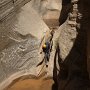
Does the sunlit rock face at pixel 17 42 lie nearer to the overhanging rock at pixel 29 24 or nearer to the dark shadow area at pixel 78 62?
the overhanging rock at pixel 29 24

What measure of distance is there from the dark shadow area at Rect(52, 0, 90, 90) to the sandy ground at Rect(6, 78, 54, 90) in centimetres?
265

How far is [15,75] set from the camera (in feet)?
33.6

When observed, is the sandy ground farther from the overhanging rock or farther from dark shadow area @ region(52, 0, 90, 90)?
dark shadow area @ region(52, 0, 90, 90)

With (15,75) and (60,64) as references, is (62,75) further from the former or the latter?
(15,75)

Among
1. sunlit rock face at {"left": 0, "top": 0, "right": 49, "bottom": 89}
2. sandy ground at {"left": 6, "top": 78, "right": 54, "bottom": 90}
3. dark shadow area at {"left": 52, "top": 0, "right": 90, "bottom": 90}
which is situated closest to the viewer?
dark shadow area at {"left": 52, "top": 0, "right": 90, "bottom": 90}

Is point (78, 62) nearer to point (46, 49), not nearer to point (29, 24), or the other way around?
point (46, 49)

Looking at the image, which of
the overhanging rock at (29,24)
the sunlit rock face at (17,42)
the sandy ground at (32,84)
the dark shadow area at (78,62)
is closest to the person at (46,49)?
the sunlit rock face at (17,42)

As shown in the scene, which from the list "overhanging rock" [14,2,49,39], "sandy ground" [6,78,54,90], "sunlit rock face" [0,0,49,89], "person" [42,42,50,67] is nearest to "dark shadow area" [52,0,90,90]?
"sandy ground" [6,78,54,90]

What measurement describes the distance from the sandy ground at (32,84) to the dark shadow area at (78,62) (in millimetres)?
2653

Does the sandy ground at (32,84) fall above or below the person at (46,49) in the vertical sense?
below

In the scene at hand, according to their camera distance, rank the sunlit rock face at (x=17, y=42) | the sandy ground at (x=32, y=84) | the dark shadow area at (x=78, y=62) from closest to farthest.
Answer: the dark shadow area at (x=78, y=62) → the sandy ground at (x=32, y=84) → the sunlit rock face at (x=17, y=42)

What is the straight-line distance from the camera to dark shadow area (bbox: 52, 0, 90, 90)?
6008 mm

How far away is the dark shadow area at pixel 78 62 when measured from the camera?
6008 mm

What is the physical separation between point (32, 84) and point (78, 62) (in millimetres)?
3878
